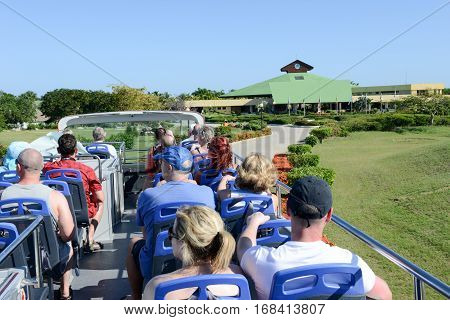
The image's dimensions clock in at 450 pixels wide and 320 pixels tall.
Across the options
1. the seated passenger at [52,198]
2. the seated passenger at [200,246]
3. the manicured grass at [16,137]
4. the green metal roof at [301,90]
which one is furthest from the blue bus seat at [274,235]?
the green metal roof at [301,90]

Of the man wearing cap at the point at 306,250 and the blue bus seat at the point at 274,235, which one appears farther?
the blue bus seat at the point at 274,235

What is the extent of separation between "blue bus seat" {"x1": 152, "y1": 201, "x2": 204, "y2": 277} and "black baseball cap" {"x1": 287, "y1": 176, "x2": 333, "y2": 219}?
0.85 meters

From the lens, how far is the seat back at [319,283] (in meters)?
2.35

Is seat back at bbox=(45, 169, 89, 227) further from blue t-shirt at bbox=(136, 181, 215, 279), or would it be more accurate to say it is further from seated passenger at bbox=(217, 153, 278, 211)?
seated passenger at bbox=(217, 153, 278, 211)

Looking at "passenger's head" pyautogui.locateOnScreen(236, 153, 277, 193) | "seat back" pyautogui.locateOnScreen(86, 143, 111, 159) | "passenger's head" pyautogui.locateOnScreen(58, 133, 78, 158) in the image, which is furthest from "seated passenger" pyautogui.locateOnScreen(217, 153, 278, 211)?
"seat back" pyautogui.locateOnScreen(86, 143, 111, 159)

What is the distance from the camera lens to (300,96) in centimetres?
7600

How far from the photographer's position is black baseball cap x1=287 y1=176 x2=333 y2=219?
2.65 meters

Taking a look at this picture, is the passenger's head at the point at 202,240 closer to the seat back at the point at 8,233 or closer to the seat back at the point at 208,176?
the seat back at the point at 8,233

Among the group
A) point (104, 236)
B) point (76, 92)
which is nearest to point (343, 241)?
point (104, 236)

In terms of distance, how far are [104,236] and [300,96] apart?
235 feet

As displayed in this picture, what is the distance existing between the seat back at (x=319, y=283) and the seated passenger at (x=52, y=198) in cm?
230

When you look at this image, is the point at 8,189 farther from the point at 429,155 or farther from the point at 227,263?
the point at 429,155

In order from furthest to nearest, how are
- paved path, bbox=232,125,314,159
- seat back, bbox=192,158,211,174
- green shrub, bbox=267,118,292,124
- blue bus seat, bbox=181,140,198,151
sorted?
green shrub, bbox=267,118,292,124
paved path, bbox=232,125,314,159
blue bus seat, bbox=181,140,198,151
seat back, bbox=192,158,211,174

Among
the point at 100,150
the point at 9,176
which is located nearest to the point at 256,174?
the point at 9,176
